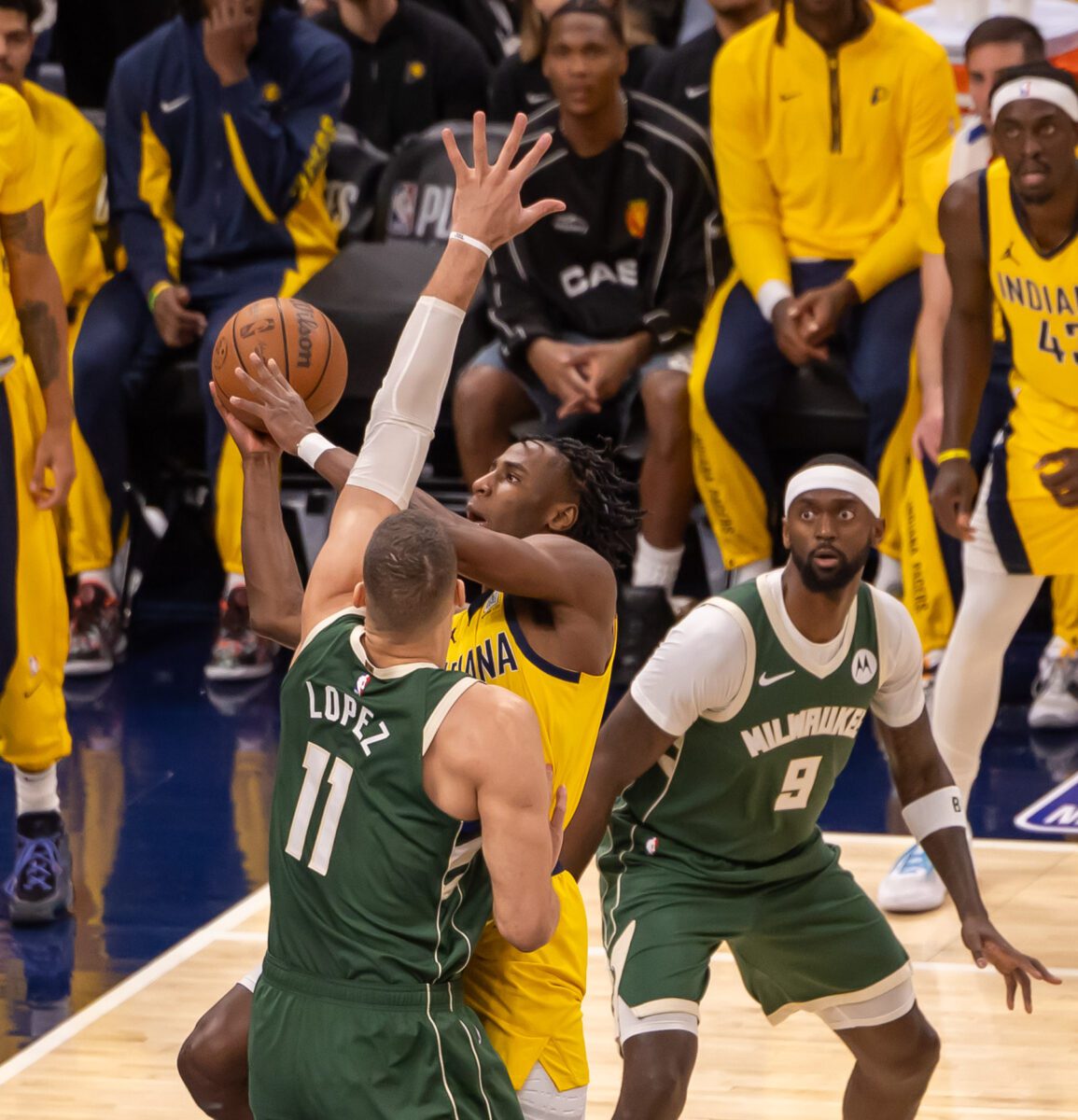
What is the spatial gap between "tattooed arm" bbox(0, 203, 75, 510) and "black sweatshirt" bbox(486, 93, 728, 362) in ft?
7.42

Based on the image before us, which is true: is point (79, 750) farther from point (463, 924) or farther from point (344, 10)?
point (463, 924)

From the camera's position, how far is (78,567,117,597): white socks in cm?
751

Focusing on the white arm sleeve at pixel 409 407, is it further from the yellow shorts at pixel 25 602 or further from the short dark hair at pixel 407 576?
the yellow shorts at pixel 25 602

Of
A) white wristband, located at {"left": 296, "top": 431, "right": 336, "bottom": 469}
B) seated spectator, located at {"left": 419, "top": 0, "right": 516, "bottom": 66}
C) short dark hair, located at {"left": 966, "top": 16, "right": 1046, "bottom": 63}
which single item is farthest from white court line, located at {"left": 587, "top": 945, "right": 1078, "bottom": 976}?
seated spectator, located at {"left": 419, "top": 0, "right": 516, "bottom": 66}

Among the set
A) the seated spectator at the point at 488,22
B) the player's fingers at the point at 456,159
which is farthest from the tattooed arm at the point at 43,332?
the seated spectator at the point at 488,22

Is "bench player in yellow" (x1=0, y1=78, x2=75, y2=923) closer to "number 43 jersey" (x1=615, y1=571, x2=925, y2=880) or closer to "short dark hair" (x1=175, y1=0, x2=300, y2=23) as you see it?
"number 43 jersey" (x1=615, y1=571, x2=925, y2=880)

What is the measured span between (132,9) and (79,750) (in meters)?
3.82

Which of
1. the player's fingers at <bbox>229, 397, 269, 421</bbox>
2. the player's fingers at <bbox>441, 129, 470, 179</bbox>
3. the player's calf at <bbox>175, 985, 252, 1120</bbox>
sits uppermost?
the player's fingers at <bbox>441, 129, 470, 179</bbox>

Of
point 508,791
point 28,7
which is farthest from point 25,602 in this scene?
point 508,791

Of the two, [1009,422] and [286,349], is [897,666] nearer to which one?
[286,349]

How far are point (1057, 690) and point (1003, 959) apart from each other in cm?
343

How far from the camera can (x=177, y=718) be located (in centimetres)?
693

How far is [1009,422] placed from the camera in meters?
5.35

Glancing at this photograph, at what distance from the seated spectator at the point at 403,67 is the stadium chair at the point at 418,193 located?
247 millimetres
